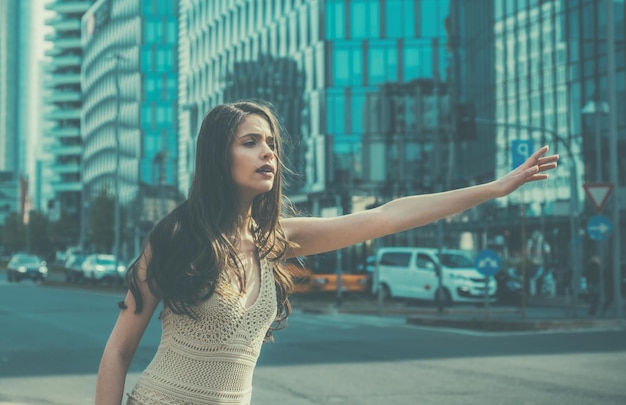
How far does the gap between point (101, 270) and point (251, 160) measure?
189ft

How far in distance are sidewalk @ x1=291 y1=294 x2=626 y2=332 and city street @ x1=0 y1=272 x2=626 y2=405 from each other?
28.4 inches

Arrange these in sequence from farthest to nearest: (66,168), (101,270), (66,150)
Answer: (66,150)
(66,168)
(101,270)

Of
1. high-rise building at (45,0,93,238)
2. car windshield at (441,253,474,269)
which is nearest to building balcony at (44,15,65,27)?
high-rise building at (45,0,93,238)

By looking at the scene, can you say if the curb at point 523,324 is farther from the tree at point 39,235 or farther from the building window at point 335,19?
the tree at point 39,235

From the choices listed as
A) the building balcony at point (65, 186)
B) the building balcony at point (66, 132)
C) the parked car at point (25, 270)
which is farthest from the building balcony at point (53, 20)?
the parked car at point (25, 270)

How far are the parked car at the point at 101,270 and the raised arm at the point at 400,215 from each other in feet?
182

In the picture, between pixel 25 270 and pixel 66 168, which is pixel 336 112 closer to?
pixel 25 270

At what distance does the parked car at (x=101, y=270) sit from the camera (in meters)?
59.3

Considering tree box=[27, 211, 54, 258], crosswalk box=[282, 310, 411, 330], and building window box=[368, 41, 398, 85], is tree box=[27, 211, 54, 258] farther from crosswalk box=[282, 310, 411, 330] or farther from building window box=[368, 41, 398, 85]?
crosswalk box=[282, 310, 411, 330]

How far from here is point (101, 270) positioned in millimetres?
59688

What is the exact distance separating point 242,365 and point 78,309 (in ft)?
94.0

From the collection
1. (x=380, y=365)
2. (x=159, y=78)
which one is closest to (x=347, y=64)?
(x=159, y=78)

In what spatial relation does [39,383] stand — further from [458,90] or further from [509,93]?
[458,90]

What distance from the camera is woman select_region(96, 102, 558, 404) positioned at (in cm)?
285
